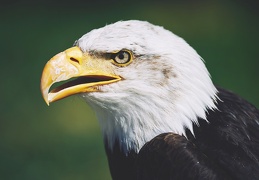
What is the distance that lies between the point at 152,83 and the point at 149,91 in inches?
2.1

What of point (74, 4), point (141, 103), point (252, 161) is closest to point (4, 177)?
point (141, 103)

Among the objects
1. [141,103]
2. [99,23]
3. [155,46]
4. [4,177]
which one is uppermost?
[99,23]

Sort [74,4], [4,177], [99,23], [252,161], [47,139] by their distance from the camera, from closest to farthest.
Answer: [252,161] → [4,177] → [47,139] → [99,23] → [74,4]

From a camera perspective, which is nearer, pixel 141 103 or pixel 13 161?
pixel 141 103

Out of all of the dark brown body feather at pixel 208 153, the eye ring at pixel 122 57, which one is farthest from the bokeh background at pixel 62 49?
the eye ring at pixel 122 57

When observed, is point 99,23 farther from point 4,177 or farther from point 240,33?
point 4,177

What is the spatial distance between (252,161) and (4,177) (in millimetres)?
3484

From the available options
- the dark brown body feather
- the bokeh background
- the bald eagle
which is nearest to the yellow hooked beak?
the bald eagle

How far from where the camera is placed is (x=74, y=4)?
10.6 m

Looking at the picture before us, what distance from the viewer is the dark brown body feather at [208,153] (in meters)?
3.93

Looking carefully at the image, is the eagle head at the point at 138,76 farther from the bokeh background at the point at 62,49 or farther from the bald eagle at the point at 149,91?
the bokeh background at the point at 62,49

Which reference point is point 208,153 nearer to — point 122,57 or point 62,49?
point 122,57

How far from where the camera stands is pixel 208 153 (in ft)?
13.3

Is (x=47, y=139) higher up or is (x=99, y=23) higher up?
(x=99, y=23)
